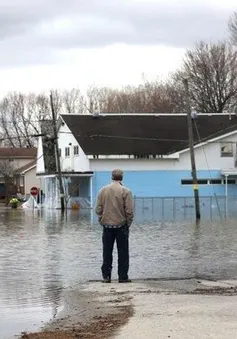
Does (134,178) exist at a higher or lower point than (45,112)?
lower

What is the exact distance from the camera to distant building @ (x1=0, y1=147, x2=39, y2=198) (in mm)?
88812

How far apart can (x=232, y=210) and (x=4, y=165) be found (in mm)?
48121

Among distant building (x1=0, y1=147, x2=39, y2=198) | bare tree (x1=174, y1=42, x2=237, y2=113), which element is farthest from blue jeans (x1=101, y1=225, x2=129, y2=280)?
distant building (x1=0, y1=147, x2=39, y2=198)

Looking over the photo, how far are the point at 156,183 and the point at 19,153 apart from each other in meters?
46.8

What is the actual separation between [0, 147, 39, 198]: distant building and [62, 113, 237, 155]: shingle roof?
1209 inches

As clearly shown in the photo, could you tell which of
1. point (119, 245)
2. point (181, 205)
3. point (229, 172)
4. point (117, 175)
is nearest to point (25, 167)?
point (229, 172)

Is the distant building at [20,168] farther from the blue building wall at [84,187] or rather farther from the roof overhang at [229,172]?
the roof overhang at [229,172]

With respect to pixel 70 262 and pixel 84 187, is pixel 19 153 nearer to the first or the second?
pixel 84 187

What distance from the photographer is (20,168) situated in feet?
312

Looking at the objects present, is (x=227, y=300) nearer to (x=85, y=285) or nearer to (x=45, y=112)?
(x=85, y=285)

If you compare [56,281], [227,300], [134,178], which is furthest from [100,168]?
[227,300]

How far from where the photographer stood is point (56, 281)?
12648mm

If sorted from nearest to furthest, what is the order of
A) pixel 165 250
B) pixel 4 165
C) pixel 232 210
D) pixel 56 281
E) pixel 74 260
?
pixel 56 281
pixel 74 260
pixel 165 250
pixel 232 210
pixel 4 165

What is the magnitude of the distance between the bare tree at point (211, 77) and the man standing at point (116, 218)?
190 feet
